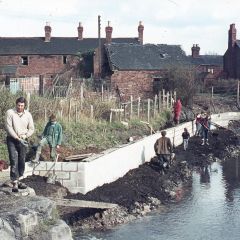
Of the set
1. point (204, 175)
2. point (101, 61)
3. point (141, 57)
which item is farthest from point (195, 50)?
point (204, 175)

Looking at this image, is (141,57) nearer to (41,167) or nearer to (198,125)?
(198,125)

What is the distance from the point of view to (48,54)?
5334 cm

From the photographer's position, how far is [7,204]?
954 centimetres

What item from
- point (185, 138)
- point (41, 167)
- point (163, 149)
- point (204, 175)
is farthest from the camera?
point (185, 138)

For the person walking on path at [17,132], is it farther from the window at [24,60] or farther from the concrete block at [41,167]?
the window at [24,60]

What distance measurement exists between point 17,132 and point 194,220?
548 cm

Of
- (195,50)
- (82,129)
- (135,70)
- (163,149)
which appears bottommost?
(163,149)

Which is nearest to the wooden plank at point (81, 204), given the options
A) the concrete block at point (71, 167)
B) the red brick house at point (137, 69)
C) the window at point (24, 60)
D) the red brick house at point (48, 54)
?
the concrete block at point (71, 167)

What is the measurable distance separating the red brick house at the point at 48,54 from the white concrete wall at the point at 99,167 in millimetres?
31498

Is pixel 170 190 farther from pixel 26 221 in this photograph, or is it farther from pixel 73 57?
pixel 73 57

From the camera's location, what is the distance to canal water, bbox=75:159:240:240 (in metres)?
12.7

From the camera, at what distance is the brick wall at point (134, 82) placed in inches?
1815

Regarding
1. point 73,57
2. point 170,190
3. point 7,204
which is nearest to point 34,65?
point 73,57

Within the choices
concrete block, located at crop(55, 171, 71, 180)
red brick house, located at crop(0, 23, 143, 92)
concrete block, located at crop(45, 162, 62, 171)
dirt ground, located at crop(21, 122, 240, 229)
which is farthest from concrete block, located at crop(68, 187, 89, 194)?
red brick house, located at crop(0, 23, 143, 92)
